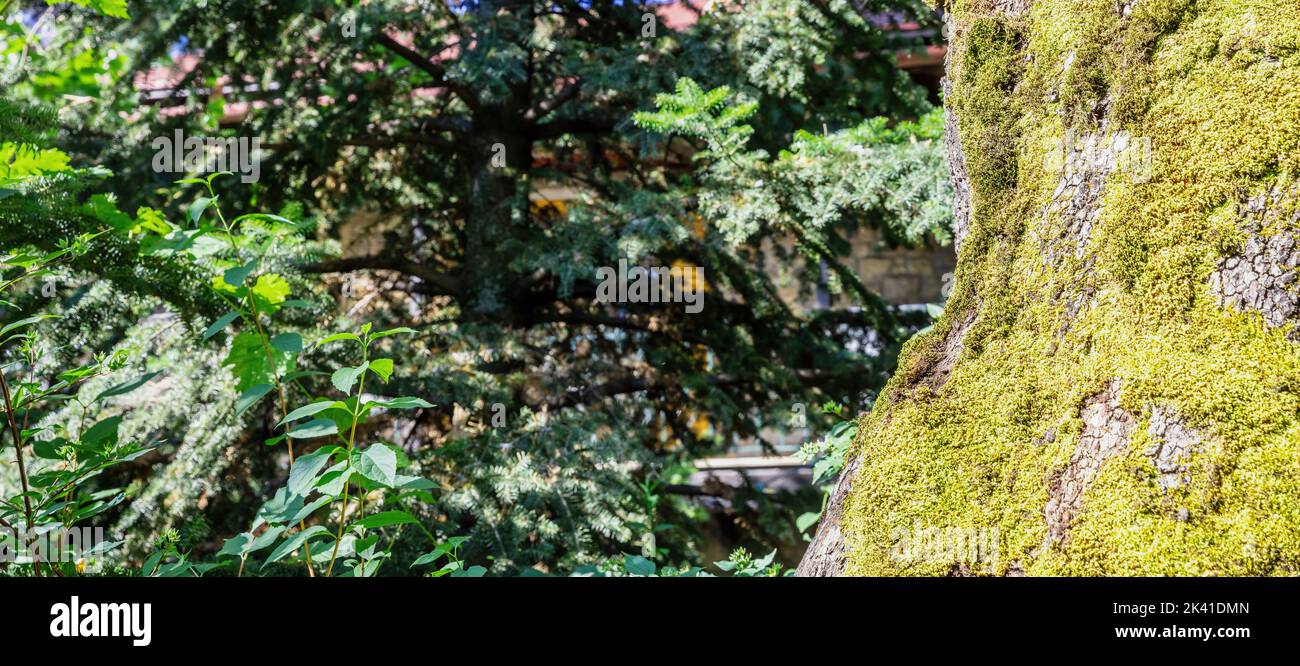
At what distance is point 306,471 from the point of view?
164 centimetres

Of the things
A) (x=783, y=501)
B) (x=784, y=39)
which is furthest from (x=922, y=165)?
(x=783, y=501)

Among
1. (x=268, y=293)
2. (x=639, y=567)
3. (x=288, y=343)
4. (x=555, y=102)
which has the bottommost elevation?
(x=639, y=567)

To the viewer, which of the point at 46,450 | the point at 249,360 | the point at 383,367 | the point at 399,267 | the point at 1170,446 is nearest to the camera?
the point at 1170,446

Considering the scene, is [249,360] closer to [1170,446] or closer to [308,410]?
[308,410]

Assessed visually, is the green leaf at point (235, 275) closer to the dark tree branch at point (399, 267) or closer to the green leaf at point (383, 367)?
the green leaf at point (383, 367)

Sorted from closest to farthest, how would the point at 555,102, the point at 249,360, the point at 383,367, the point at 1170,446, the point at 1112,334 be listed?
the point at 1170,446, the point at 1112,334, the point at 383,367, the point at 249,360, the point at 555,102

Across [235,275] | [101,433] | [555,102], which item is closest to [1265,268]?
[235,275]

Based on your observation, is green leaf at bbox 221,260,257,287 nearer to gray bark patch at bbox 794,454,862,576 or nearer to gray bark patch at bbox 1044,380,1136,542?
gray bark patch at bbox 794,454,862,576

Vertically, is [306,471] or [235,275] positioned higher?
[235,275]

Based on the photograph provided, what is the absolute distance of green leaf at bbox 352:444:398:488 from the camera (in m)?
1.54

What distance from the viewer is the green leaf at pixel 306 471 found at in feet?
5.23

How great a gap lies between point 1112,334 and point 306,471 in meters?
1.47

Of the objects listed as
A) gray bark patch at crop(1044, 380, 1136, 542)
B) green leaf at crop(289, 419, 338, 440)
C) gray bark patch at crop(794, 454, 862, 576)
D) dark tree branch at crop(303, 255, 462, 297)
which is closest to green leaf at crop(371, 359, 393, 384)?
green leaf at crop(289, 419, 338, 440)
